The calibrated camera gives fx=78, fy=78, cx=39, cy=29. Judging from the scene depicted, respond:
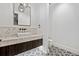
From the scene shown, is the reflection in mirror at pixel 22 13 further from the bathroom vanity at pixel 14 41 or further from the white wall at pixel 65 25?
the white wall at pixel 65 25

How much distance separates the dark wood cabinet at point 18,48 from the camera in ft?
7.06

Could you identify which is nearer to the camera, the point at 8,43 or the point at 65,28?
the point at 8,43

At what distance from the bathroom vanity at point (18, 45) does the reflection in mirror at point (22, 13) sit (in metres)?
0.72

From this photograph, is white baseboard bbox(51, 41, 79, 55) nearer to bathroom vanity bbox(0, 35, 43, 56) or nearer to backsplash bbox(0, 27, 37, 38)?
bathroom vanity bbox(0, 35, 43, 56)

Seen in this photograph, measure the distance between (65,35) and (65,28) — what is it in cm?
32

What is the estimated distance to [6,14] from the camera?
247 cm

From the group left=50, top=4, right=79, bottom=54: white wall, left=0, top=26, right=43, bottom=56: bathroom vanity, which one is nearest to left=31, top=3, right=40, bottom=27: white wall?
left=0, top=26, right=43, bottom=56: bathroom vanity

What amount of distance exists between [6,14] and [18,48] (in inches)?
45.9

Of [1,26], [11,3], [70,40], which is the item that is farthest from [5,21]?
[70,40]

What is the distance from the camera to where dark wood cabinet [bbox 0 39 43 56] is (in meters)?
2.15

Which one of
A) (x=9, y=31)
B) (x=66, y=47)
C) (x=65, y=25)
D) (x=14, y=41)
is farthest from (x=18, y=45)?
(x=65, y=25)

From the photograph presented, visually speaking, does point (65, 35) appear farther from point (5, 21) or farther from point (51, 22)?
point (5, 21)

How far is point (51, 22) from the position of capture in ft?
13.4

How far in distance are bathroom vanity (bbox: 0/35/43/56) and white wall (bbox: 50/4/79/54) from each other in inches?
40.4
